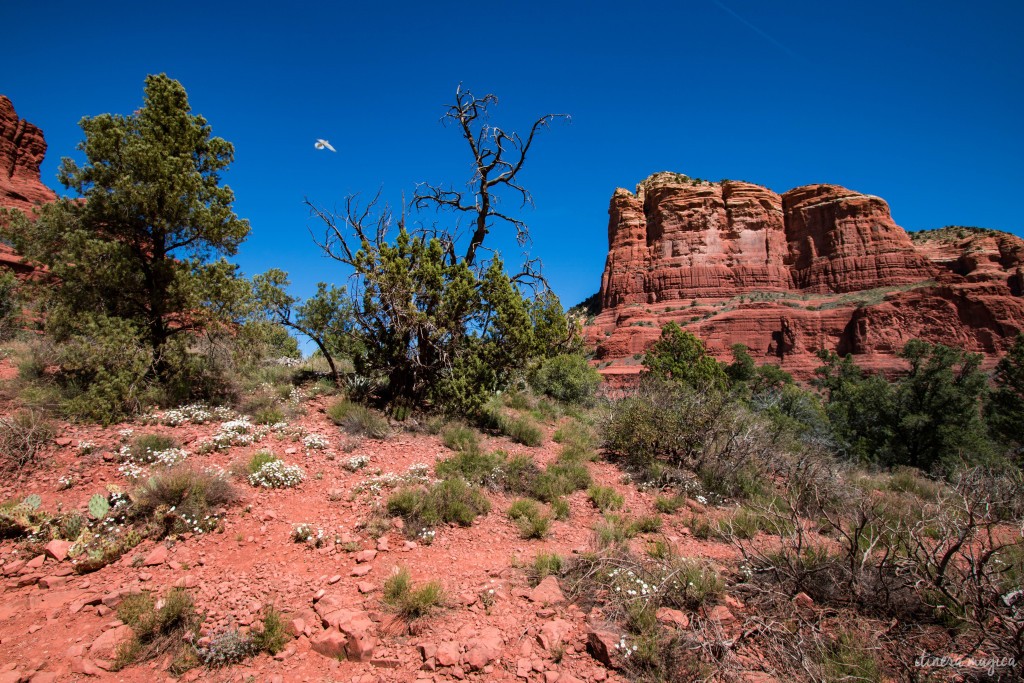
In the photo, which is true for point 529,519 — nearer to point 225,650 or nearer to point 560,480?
point 560,480

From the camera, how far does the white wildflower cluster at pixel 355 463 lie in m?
6.89

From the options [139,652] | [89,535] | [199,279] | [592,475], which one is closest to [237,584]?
[139,652]

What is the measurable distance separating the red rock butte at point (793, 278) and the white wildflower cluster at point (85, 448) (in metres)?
46.1

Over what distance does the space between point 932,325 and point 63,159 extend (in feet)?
242

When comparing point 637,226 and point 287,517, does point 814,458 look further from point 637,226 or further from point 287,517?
point 637,226

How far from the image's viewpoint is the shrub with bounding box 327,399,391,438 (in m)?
8.41

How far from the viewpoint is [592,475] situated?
27.1 feet

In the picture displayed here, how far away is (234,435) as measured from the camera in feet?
23.1

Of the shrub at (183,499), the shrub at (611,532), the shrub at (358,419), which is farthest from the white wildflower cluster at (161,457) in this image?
the shrub at (611,532)

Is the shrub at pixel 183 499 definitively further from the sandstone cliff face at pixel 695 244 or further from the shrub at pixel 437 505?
the sandstone cliff face at pixel 695 244

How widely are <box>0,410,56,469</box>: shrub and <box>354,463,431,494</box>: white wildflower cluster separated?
4096mm

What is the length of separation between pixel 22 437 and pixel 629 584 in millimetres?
7738

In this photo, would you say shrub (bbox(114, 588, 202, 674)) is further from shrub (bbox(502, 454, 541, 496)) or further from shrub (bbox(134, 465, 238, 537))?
shrub (bbox(502, 454, 541, 496))

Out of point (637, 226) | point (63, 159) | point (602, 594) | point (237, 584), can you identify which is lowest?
point (602, 594)
